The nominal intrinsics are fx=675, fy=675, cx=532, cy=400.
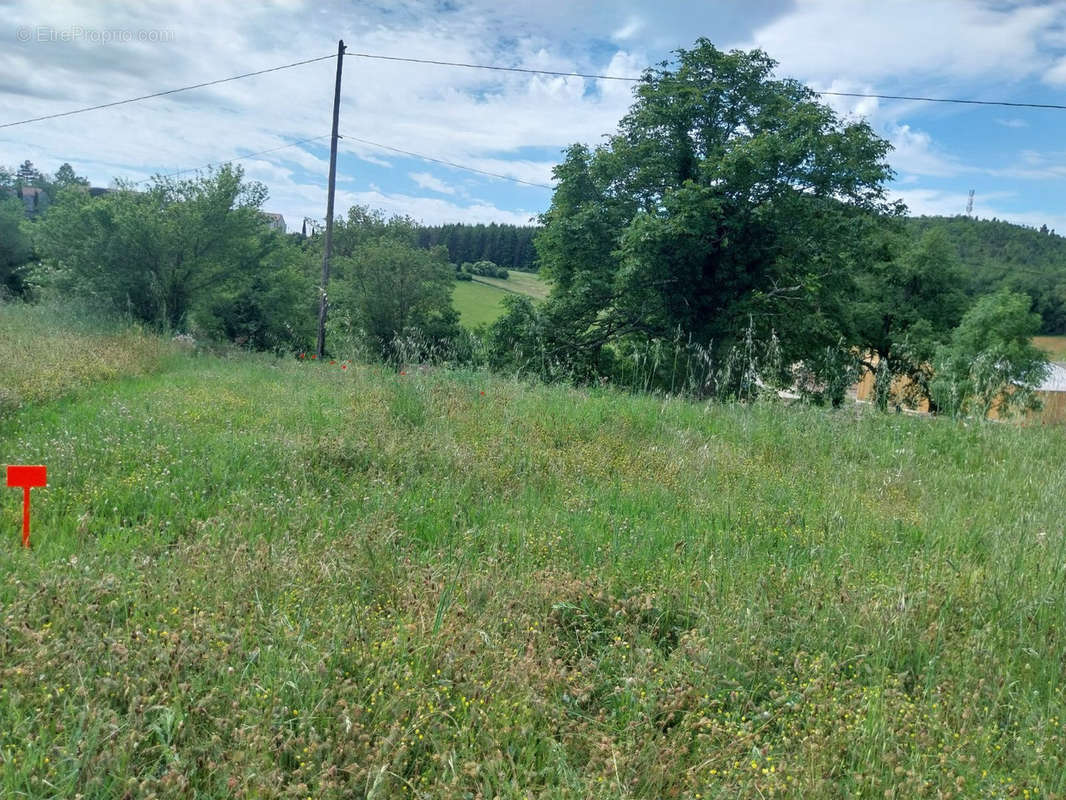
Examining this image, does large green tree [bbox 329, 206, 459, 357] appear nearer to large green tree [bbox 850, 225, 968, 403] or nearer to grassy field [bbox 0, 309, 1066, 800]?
large green tree [bbox 850, 225, 968, 403]

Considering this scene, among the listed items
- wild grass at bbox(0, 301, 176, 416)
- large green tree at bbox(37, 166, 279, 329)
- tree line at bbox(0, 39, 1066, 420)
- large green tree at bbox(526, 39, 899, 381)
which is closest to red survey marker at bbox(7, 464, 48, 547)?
wild grass at bbox(0, 301, 176, 416)

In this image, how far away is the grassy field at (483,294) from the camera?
39.1 metres

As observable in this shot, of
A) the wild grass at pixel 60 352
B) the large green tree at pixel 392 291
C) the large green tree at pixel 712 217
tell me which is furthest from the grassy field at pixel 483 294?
the wild grass at pixel 60 352

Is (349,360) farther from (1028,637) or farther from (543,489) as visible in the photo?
(1028,637)

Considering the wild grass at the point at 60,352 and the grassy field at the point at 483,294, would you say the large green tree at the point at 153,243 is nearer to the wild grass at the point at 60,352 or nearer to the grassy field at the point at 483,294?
the wild grass at the point at 60,352

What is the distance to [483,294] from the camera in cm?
4828

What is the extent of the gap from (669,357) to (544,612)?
47.5ft

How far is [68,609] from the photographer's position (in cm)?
291

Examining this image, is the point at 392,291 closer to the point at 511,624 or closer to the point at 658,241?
the point at 658,241

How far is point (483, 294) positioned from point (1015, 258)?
125 ft

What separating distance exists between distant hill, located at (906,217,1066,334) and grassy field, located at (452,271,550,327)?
23954 millimetres

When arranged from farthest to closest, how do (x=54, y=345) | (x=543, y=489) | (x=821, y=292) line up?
(x=821, y=292), (x=54, y=345), (x=543, y=489)

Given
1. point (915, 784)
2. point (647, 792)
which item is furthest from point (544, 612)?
point (915, 784)

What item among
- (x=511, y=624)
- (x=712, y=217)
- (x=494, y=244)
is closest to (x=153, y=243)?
(x=712, y=217)
